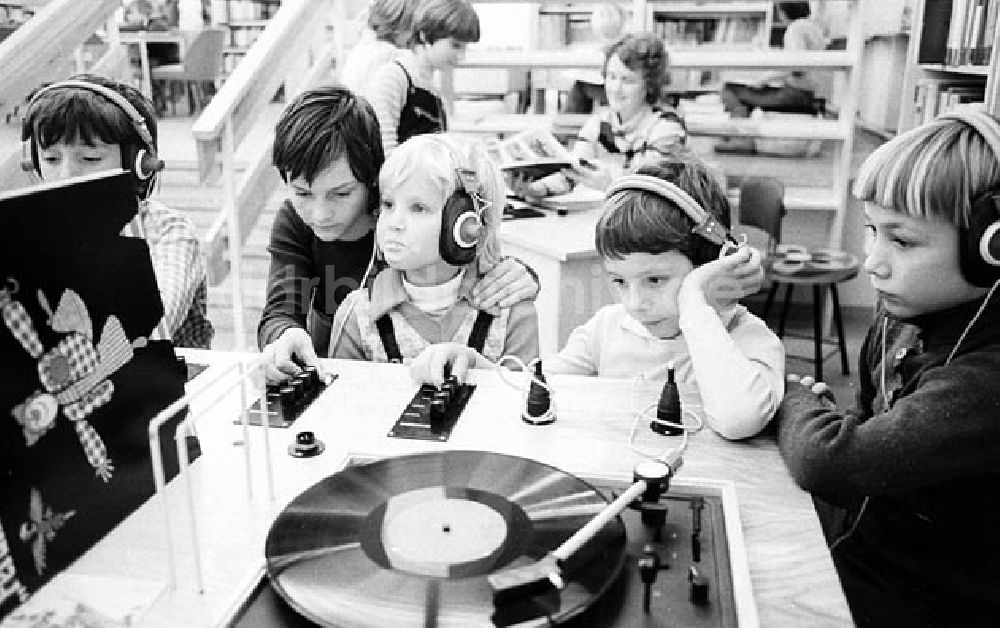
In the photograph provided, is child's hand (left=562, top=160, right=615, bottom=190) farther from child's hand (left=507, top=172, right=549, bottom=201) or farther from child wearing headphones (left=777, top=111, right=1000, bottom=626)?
child wearing headphones (left=777, top=111, right=1000, bottom=626)

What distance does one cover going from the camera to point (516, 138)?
3059mm

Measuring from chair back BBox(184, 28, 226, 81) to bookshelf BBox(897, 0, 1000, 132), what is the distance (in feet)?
19.6

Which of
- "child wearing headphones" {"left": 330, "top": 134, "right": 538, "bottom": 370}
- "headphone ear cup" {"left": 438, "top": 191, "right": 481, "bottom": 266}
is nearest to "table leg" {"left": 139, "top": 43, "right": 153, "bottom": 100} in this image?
"child wearing headphones" {"left": 330, "top": 134, "right": 538, "bottom": 370}

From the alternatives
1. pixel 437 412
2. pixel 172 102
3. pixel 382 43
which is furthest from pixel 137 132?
pixel 172 102

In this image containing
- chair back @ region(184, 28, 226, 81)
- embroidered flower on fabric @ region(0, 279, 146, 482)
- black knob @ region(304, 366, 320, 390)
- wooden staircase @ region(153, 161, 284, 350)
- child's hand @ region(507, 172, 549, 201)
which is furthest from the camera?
chair back @ region(184, 28, 226, 81)

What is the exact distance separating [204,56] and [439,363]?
7.26 m

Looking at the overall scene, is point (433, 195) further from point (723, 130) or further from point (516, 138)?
point (723, 130)

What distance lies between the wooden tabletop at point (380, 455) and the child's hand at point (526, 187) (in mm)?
1760

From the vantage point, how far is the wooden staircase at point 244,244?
3.46m

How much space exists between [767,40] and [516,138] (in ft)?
8.49

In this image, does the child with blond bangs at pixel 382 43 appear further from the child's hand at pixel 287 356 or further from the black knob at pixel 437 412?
the black knob at pixel 437 412

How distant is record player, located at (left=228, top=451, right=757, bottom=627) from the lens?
64 centimetres

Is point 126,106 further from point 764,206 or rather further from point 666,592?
point 764,206

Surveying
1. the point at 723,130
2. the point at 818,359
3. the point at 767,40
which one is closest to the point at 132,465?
the point at 818,359
